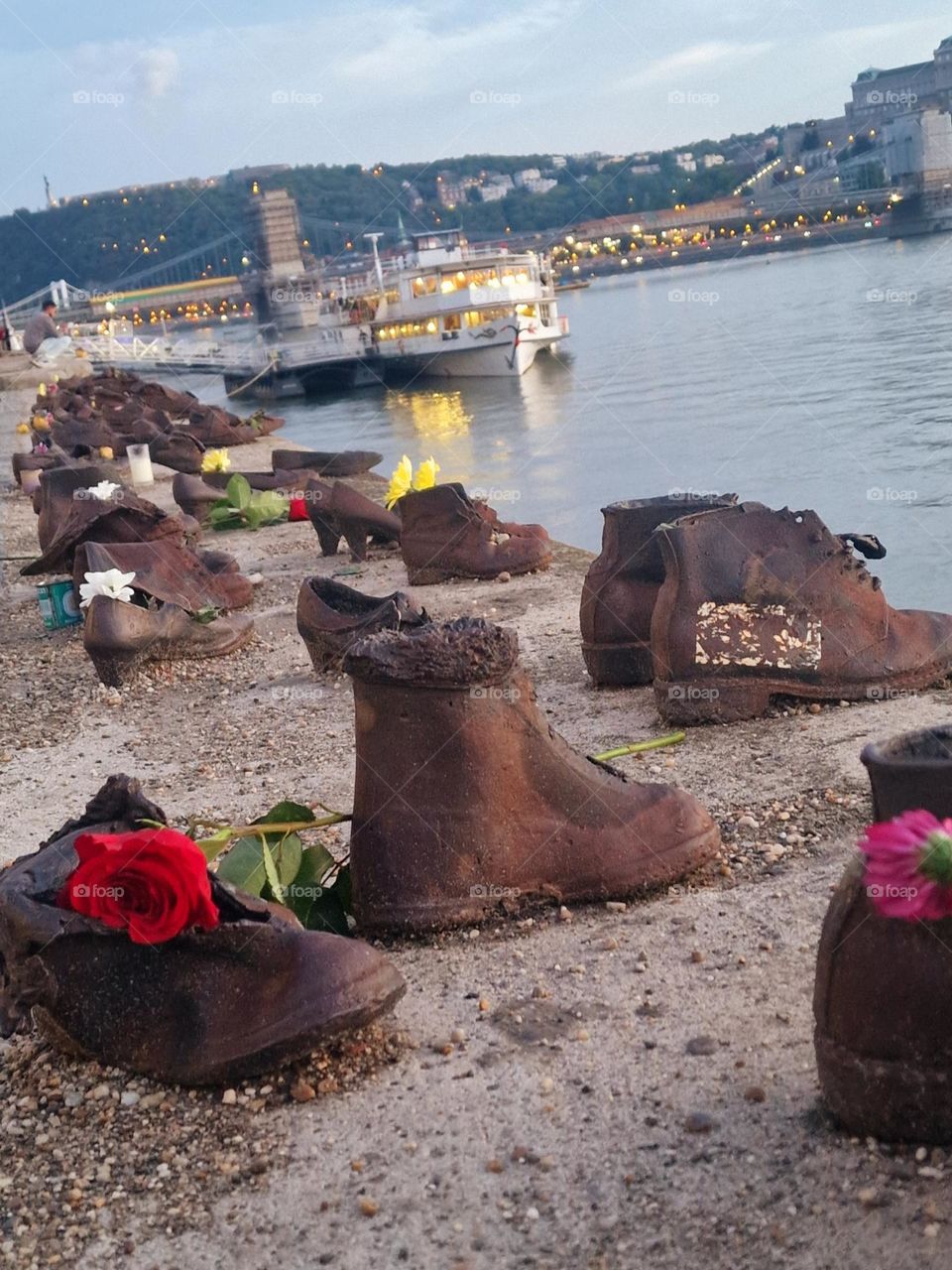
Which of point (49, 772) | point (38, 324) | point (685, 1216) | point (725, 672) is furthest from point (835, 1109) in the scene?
point (38, 324)

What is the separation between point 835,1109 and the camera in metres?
2.41

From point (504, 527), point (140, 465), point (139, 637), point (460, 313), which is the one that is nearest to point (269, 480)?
point (140, 465)

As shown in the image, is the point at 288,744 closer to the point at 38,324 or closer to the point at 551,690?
the point at 551,690

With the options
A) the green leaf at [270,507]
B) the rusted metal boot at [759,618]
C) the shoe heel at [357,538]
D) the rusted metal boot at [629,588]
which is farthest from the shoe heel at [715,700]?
the green leaf at [270,507]

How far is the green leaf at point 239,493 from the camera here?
11.8 metres

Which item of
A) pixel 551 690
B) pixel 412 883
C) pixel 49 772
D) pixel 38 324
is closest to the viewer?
pixel 412 883

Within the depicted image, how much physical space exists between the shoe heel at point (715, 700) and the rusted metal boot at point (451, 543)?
11.3ft

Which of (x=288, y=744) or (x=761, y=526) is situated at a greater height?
(x=761, y=526)

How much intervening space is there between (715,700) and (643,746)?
0.58m

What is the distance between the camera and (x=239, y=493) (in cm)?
1190

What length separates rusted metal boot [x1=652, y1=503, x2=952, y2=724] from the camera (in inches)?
193

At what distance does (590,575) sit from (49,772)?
1.99 m

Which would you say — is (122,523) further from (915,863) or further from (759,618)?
(915,863)

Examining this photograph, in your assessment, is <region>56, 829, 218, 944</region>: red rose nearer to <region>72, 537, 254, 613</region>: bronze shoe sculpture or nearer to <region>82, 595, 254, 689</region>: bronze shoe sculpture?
<region>82, 595, 254, 689</region>: bronze shoe sculpture
